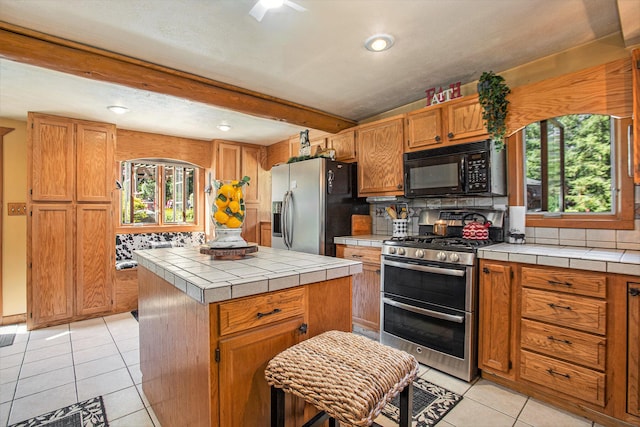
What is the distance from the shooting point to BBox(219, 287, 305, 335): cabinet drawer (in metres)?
1.13

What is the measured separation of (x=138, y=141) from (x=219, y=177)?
3.84ft

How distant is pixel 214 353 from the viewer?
112 cm

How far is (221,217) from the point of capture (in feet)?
5.52

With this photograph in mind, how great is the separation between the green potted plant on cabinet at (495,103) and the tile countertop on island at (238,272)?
161 cm

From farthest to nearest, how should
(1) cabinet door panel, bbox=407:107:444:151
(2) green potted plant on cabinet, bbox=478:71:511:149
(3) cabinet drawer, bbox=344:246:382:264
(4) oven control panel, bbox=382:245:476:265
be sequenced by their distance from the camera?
(3) cabinet drawer, bbox=344:246:382:264
(1) cabinet door panel, bbox=407:107:444:151
(2) green potted plant on cabinet, bbox=478:71:511:149
(4) oven control panel, bbox=382:245:476:265

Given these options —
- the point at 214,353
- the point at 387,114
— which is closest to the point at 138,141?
the point at 387,114

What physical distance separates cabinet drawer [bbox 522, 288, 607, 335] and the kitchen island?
122cm

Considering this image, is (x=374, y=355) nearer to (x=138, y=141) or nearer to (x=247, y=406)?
(x=247, y=406)

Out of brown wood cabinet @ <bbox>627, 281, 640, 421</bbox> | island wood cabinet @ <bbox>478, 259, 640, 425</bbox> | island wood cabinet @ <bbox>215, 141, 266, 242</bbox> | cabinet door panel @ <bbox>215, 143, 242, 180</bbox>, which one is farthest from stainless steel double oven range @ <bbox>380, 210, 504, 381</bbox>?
cabinet door panel @ <bbox>215, 143, 242, 180</bbox>

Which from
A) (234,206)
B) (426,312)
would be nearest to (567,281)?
(426,312)

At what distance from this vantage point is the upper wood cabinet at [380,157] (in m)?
3.02

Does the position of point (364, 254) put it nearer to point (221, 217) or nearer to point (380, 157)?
point (380, 157)

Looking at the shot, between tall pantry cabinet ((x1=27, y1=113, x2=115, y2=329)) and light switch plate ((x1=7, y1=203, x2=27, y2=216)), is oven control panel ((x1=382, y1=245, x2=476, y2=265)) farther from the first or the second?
light switch plate ((x1=7, y1=203, x2=27, y2=216))

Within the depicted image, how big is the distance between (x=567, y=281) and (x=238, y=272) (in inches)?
73.5
